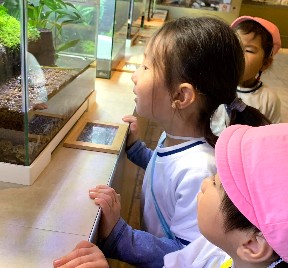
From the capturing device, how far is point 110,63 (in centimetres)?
154

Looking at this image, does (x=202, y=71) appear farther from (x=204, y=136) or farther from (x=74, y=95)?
(x=74, y=95)

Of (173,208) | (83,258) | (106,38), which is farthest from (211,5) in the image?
(83,258)

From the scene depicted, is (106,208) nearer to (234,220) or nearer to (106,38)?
(234,220)

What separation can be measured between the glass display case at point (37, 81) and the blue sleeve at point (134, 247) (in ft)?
0.65

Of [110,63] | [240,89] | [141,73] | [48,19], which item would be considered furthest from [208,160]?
[110,63]

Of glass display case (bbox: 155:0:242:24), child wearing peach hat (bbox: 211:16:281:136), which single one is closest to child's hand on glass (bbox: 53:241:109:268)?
child wearing peach hat (bbox: 211:16:281:136)

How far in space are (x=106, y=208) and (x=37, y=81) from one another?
31 cm

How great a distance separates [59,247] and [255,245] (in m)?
0.31

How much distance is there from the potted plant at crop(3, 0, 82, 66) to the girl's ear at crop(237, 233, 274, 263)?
1.76 feet

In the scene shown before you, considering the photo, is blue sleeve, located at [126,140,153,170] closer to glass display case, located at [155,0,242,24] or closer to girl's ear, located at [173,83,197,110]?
girl's ear, located at [173,83,197,110]

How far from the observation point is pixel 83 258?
60 centimetres

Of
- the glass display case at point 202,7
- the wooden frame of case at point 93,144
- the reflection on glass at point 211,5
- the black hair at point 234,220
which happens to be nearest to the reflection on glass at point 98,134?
the wooden frame of case at point 93,144

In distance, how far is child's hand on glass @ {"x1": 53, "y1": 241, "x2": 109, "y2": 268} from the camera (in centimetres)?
59

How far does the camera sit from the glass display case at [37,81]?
2.45 feet
